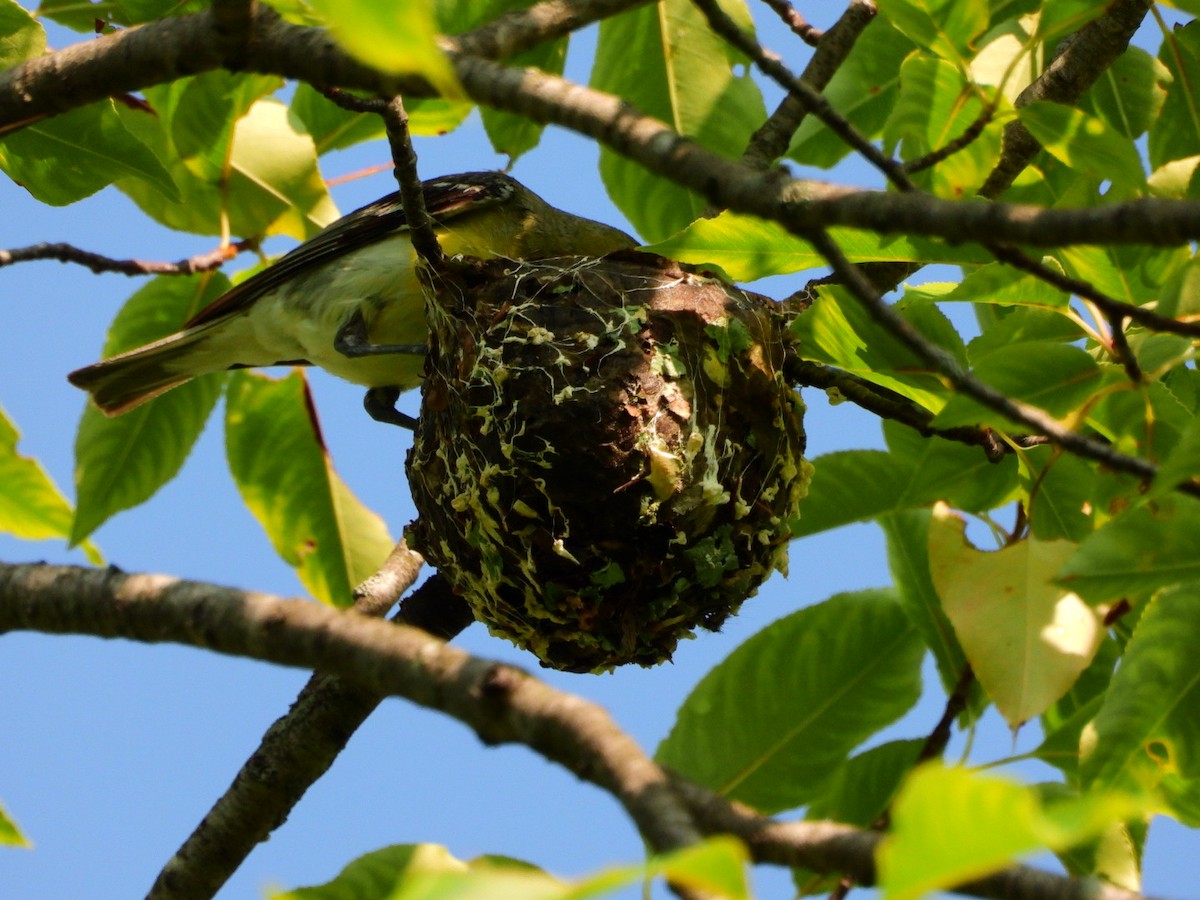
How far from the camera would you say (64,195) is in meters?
3.29

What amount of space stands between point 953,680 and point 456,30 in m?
2.12

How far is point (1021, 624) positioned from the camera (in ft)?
7.30

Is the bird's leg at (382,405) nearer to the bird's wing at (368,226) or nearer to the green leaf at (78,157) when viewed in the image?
the bird's wing at (368,226)

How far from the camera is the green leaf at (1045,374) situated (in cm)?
224

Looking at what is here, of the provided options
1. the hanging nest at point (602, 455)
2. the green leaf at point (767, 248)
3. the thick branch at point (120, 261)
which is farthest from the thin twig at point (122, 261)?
the green leaf at point (767, 248)

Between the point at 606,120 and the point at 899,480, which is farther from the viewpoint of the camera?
the point at 899,480

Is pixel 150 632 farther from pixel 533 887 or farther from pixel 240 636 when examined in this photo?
pixel 533 887

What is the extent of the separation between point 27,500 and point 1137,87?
11.2 feet

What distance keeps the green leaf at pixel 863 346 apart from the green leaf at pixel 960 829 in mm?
1765

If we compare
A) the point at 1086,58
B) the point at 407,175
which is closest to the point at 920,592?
the point at 407,175

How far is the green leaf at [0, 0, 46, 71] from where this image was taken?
3.13 m

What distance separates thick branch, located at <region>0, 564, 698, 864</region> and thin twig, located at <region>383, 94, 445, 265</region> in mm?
1191

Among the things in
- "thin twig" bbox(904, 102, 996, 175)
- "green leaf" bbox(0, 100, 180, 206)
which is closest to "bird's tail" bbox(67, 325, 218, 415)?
"green leaf" bbox(0, 100, 180, 206)

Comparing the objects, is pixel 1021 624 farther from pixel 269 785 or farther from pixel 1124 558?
pixel 269 785
